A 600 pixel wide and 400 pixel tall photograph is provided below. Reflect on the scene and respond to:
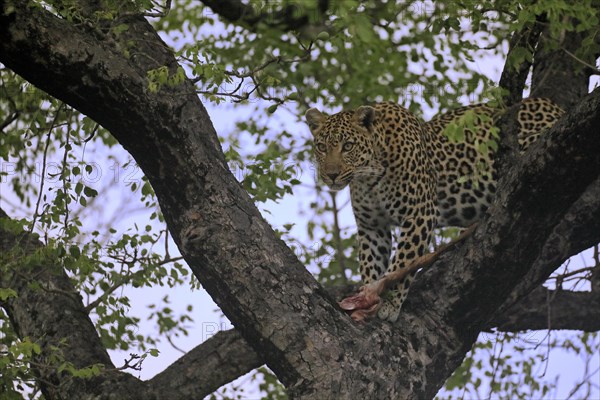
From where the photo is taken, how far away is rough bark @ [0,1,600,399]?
6.72m

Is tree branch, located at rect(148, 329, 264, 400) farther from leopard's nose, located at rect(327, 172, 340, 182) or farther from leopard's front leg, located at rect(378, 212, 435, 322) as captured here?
leopard's nose, located at rect(327, 172, 340, 182)

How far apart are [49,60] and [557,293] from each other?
528cm

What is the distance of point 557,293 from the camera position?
9.33 m

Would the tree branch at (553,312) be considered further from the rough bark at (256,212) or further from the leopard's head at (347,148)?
the leopard's head at (347,148)

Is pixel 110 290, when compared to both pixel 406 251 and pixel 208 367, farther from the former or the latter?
pixel 406 251

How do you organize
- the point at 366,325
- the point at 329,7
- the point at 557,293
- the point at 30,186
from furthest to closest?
the point at 30,186 < the point at 557,293 < the point at 366,325 < the point at 329,7

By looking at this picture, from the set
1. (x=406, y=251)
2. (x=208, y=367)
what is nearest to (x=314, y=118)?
(x=406, y=251)

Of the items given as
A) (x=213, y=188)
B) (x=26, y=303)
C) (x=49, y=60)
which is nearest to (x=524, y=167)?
(x=213, y=188)

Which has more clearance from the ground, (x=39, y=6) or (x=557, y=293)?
(x=39, y=6)

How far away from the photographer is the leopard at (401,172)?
27.2ft

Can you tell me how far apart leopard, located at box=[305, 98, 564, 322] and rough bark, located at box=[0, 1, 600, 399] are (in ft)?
2.82

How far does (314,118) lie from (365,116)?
1.90ft

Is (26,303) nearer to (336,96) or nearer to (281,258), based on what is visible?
(281,258)

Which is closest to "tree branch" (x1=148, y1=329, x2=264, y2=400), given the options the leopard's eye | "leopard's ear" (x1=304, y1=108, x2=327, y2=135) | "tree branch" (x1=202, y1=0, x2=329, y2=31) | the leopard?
the leopard
